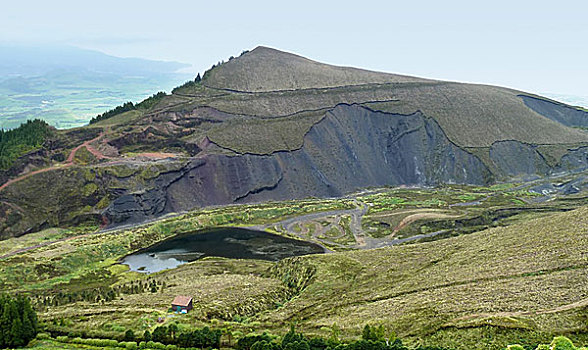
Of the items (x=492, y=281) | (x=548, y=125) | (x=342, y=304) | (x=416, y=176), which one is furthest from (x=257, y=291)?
(x=548, y=125)

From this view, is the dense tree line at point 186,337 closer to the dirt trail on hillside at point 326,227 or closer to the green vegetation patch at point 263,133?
the dirt trail on hillside at point 326,227

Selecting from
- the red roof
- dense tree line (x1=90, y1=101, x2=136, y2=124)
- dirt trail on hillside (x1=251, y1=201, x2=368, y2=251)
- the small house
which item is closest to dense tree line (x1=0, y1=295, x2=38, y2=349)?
the small house

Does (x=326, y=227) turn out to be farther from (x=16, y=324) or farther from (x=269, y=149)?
(x=16, y=324)

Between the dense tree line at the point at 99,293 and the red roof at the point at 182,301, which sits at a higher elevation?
the red roof at the point at 182,301

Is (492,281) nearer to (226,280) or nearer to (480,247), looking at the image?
(480,247)

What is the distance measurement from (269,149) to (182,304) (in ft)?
310

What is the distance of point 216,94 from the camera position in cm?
18138

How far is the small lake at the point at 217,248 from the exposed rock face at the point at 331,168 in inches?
848

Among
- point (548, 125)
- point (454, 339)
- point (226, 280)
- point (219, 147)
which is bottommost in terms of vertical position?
point (226, 280)

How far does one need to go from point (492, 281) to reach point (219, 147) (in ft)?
343

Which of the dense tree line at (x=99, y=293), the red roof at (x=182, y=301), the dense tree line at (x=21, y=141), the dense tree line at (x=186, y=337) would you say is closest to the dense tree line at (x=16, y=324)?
the dense tree line at (x=186, y=337)

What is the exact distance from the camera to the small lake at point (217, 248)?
294 ft

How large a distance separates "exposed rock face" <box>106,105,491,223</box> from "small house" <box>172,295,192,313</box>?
64614 millimetres

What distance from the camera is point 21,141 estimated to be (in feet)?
397
